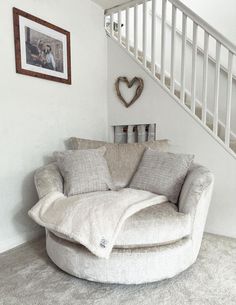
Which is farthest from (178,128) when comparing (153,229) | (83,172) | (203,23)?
(153,229)

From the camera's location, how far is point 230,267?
181cm

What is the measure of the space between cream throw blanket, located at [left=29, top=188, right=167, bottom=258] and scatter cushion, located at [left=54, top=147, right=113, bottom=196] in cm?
17

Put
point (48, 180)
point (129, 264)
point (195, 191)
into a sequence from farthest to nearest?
point (48, 180), point (195, 191), point (129, 264)

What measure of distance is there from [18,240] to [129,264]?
1172 mm

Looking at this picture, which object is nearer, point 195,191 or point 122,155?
point 195,191

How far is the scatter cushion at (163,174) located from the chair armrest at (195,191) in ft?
0.36

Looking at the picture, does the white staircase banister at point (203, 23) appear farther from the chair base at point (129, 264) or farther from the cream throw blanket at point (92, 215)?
the chair base at point (129, 264)

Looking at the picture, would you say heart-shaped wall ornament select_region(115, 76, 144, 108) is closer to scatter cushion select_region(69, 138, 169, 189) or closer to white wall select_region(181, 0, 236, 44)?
scatter cushion select_region(69, 138, 169, 189)

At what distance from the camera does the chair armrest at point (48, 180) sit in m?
1.88

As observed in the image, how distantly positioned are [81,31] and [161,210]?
2.17 meters

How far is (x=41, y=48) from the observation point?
2.33 meters

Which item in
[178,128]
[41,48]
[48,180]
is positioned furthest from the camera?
[178,128]

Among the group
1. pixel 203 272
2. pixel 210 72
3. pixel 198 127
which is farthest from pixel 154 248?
pixel 210 72

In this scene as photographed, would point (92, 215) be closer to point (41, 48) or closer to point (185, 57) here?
point (41, 48)
